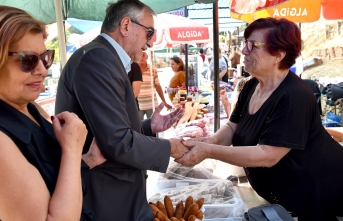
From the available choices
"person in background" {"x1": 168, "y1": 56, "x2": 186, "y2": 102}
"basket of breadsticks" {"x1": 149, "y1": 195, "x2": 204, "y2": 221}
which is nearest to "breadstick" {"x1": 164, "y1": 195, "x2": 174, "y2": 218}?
"basket of breadsticks" {"x1": 149, "y1": 195, "x2": 204, "y2": 221}

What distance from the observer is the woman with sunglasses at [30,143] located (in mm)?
986

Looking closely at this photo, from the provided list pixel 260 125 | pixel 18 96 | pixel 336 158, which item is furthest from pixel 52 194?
pixel 336 158

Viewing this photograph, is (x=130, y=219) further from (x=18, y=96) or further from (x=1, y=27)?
(x=1, y=27)

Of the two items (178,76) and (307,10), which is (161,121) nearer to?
(307,10)

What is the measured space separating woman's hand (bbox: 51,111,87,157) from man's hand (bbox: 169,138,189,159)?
30.8 inches

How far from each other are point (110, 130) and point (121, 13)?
0.75 metres

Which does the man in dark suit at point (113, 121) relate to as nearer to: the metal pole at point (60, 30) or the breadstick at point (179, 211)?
the breadstick at point (179, 211)

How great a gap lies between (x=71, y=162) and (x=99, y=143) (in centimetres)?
47

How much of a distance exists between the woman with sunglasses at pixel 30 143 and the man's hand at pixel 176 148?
789 millimetres

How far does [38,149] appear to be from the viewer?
1164mm

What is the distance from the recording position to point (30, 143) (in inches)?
44.5

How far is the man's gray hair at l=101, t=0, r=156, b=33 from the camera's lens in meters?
1.94

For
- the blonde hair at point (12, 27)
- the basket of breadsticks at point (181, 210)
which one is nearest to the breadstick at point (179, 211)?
the basket of breadsticks at point (181, 210)

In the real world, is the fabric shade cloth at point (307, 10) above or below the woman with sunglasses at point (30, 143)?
above
